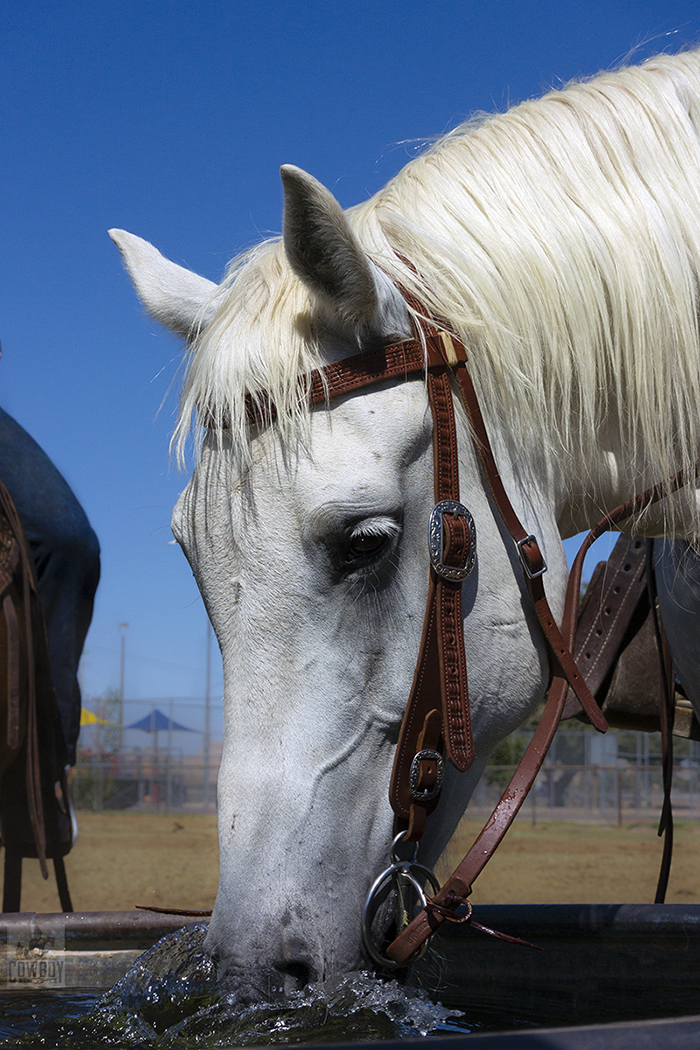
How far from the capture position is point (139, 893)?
30.1ft

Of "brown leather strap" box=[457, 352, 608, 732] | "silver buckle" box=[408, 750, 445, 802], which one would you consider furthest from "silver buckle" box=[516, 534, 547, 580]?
"silver buckle" box=[408, 750, 445, 802]

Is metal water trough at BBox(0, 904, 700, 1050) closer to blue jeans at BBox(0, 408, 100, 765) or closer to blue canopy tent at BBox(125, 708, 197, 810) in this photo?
blue jeans at BBox(0, 408, 100, 765)

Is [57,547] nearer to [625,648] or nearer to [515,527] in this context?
[625,648]

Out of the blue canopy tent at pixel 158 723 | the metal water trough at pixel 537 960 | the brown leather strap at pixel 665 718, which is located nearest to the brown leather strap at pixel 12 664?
the metal water trough at pixel 537 960

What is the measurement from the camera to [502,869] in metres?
10.7

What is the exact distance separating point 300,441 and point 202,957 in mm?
962

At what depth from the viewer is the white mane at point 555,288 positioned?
5.64ft

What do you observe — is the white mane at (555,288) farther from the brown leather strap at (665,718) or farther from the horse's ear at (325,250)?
the brown leather strap at (665,718)

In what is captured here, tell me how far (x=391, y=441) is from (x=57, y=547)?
9.32 feet

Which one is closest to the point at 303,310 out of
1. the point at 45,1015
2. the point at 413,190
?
the point at 413,190

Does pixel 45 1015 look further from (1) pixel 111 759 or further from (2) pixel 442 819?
(1) pixel 111 759

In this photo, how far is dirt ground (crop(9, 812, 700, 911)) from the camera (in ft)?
28.4

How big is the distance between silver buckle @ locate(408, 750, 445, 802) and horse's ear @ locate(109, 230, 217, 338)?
0.99 meters

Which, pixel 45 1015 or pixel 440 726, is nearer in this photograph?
pixel 440 726
